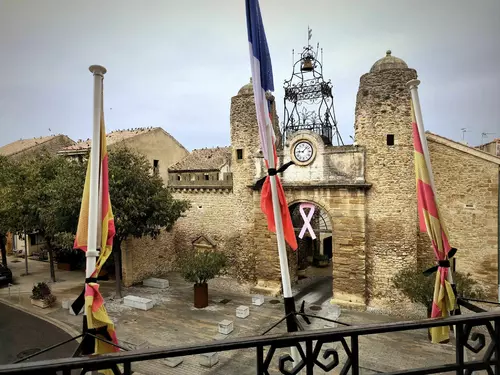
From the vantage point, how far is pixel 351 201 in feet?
51.3

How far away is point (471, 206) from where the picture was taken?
45.9 feet

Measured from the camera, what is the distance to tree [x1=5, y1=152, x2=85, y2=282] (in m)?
15.1

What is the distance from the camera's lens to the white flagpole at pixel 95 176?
4590mm

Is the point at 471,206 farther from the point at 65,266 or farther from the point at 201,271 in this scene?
the point at 65,266

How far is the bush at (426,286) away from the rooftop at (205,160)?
Answer: 15.3 metres

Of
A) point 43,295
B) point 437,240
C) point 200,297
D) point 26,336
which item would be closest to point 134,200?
point 200,297

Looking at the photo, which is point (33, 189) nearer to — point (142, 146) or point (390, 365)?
point (142, 146)

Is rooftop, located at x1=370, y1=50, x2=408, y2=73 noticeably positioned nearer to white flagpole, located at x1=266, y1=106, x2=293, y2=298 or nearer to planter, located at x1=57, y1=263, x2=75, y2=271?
white flagpole, located at x1=266, y1=106, x2=293, y2=298

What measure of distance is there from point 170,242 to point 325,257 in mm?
10897

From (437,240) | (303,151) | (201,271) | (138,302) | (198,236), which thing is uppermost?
(303,151)

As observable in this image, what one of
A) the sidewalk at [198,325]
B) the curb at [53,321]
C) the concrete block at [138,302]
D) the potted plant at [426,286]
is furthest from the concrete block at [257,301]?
the curb at [53,321]

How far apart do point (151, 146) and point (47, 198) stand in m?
8.28

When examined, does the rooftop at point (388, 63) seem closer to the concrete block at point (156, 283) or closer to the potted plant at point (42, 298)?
the concrete block at point (156, 283)

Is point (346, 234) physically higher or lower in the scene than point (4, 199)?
lower
